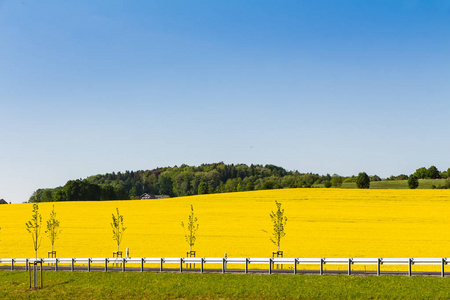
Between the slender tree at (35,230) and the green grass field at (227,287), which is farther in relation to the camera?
the slender tree at (35,230)

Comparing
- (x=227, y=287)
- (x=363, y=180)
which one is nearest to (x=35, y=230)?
(x=227, y=287)

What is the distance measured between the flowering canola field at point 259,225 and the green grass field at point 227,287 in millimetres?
18449

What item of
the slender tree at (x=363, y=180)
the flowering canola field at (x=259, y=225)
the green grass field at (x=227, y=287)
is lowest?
the flowering canola field at (x=259, y=225)

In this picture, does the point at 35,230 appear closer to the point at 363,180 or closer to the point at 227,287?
the point at 227,287

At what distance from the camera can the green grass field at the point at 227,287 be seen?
2442 cm

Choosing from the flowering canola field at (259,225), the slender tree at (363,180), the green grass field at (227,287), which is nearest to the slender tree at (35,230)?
the flowering canola field at (259,225)

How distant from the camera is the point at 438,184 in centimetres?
12075

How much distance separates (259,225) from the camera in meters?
69.4

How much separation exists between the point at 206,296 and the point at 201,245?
29.5m

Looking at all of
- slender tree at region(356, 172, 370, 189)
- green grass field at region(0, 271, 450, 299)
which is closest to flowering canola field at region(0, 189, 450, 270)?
slender tree at region(356, 172, 370, 189)

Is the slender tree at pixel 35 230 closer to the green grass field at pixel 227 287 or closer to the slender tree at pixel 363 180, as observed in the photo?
the green grass field at pixel 227 287

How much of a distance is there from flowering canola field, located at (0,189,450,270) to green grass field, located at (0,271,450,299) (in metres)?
18.4

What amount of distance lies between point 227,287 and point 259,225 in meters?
43.2

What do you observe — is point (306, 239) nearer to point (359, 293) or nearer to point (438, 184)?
point (359, 293)
